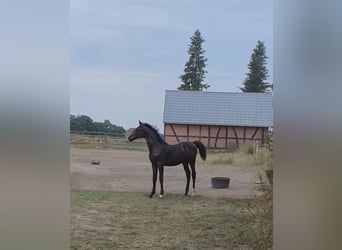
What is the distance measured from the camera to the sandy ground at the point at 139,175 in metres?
2.66

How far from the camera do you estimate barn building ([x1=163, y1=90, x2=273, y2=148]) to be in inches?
91.2

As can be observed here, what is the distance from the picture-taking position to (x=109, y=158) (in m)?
3.05

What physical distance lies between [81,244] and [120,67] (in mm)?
1039

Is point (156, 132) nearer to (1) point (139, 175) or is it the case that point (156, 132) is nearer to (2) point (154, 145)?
(2) point (154, 145)

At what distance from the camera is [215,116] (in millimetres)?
2537

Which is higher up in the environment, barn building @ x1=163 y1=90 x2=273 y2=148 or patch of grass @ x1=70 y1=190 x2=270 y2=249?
barn building @ x1=163 y1=90 x2=273 y2=148

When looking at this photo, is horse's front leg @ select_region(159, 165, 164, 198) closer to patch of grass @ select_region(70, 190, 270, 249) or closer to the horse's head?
patch of grass @ select_region(70, 190, 270, 249)
